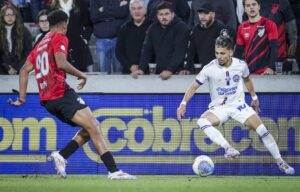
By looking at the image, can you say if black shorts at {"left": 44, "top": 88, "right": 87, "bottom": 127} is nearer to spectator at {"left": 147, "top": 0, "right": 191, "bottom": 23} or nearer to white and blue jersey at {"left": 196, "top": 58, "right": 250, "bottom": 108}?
white and blue jersey at {"left": 196, "top": 58, "right": 250, "bottom": 108}

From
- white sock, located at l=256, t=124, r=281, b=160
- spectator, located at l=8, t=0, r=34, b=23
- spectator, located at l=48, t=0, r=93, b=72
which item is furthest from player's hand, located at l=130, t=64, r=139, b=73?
spectator, located at l=8, t=0, r=34, b=23

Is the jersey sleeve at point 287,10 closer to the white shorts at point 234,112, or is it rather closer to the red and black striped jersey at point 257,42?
the red and black striped jersey at point 257,42

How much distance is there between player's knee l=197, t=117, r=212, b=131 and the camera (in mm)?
11352

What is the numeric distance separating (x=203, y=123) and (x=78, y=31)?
10.5 ft

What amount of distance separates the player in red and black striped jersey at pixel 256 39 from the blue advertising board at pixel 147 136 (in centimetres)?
57

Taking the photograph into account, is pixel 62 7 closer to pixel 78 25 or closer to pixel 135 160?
pixel 78 25

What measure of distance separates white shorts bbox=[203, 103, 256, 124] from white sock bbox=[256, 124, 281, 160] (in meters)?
0.25

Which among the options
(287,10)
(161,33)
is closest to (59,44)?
(161,33)

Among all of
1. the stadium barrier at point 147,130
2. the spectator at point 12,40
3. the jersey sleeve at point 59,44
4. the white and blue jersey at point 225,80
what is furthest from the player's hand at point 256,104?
the spectator at point 12,40

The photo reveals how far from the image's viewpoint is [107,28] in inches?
529

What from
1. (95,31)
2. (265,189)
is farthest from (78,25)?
(265,189)

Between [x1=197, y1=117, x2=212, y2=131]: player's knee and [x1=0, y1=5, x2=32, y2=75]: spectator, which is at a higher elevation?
[x1=0, y1=5, x2=32, y2=75]: spectator

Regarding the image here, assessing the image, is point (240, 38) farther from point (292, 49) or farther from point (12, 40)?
point (12, 40)

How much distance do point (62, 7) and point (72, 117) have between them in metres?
3.79
